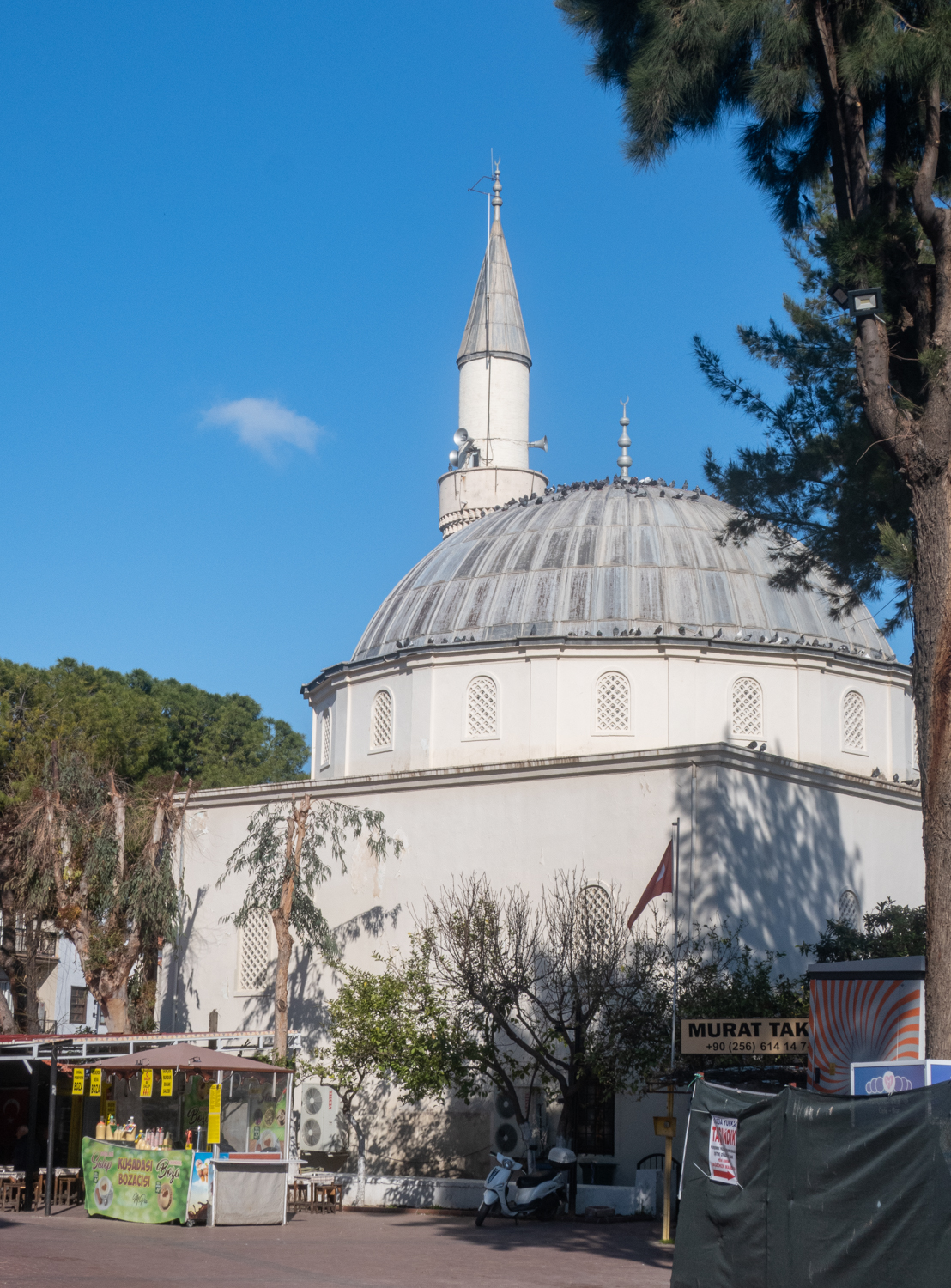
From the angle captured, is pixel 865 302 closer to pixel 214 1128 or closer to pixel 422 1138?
pixel 214 1128

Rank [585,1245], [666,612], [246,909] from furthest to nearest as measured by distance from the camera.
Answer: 1. [666,612]
2. [246,909]
3. [585,1245]

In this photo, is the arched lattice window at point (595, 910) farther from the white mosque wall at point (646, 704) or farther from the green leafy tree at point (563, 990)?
the white mosque wall at point (646, 704)

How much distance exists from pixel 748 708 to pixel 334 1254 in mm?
13802

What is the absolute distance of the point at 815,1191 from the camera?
916 cm

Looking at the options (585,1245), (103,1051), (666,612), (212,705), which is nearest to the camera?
(585,1245)

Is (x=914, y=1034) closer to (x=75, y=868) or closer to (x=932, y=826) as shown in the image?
(x=932, y=826)

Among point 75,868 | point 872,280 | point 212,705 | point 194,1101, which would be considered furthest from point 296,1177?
point 212,705

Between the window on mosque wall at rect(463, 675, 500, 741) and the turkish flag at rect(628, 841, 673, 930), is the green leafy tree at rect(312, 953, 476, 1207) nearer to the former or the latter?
the turkish flag at rect(628, 841, 673, 930)

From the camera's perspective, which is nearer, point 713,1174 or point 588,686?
point 713,1174

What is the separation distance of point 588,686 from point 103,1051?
33.0 ft

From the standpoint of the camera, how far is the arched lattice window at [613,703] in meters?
25.7

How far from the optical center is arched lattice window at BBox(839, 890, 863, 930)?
80.8 ft

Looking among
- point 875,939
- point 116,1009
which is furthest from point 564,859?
point 116,1009

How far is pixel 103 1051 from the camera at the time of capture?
2111 centimetres
